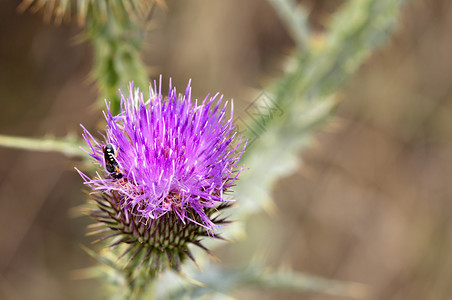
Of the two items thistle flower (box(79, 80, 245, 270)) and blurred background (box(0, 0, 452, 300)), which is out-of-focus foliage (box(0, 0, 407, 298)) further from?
blurred background (box(0, 0, 452, 300))

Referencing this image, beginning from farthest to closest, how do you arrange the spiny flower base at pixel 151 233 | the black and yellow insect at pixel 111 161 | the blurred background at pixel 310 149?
the blurred background at pixel 310 149 → the spiny flower base at pixel 151 233 → the black and yellow insect at pixel 111 161

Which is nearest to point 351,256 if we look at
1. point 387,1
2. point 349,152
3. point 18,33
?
point 349,152

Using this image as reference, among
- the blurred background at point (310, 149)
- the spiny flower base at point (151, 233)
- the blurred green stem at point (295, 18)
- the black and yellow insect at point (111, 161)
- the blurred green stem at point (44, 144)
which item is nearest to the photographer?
the black and yellow insect at point (111, 161)

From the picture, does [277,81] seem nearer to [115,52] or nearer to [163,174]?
[115,52]

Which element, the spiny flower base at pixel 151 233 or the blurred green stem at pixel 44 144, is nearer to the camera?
the spiny flower base at pixel 151 233

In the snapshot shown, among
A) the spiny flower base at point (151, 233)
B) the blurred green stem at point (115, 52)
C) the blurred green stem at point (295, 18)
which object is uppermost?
the blurred green stem at point (295, 18)

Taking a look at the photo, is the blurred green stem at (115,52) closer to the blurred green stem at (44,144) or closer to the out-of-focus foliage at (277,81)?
the out-of-focus foliage at (277,81)

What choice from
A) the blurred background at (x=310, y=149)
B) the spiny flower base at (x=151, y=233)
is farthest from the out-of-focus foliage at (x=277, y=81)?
the blurred background at (x=310, y=149)

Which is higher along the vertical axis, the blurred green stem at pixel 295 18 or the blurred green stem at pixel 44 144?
the blurred green stem at pixel 295 18
